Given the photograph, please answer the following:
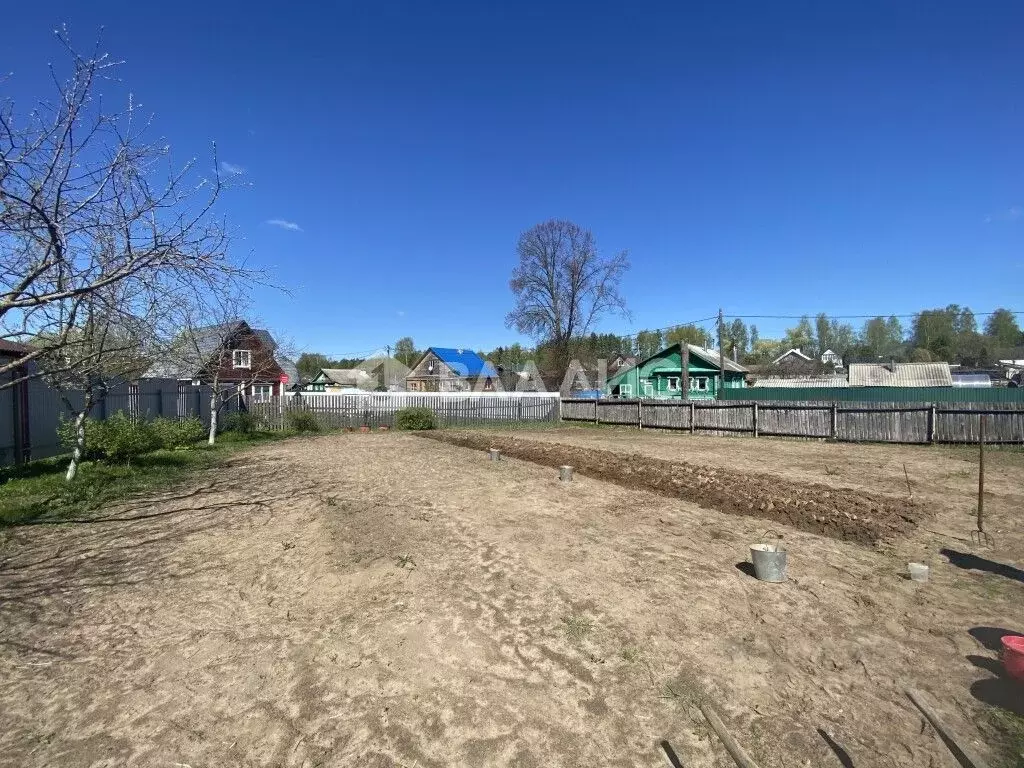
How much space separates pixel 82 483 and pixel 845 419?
19748 mm

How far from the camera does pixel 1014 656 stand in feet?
10.4

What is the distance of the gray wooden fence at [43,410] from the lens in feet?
35.0

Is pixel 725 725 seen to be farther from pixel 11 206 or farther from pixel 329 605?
pixel 11 206

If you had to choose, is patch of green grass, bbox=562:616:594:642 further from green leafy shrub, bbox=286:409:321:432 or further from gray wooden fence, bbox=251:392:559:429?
gray wooden fence, bbox=251:392:559:429

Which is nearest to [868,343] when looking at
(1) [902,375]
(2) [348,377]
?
(1) [902,375]

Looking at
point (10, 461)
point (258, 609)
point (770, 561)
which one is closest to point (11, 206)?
point (258, 609)

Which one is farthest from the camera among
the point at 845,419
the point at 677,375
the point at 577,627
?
the point at 677,375

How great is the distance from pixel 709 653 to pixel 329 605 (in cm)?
301

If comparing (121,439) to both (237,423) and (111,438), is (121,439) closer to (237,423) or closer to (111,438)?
(111,438)

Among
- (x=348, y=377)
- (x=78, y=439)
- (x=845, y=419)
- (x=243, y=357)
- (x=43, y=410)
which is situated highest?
(x=243, y=357)

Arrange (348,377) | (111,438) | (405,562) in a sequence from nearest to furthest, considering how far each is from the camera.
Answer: (405,562)
(111,438)
(348,377)

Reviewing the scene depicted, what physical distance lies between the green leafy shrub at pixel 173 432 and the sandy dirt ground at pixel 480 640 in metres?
6.11

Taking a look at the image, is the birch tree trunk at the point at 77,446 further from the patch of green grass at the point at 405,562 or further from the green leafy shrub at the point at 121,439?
the patch of green grass at the point at 405,562

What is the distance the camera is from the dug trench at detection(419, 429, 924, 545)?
6801 mm
